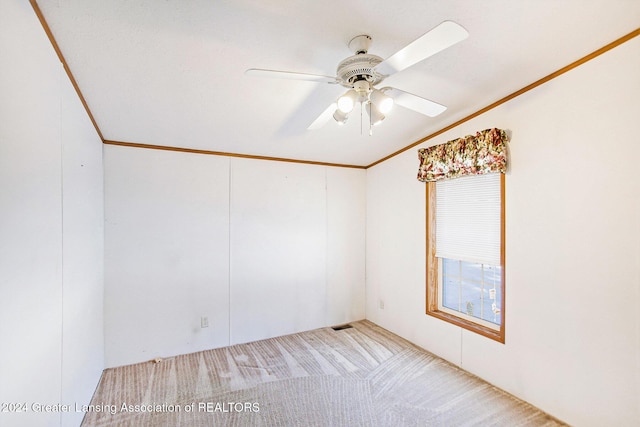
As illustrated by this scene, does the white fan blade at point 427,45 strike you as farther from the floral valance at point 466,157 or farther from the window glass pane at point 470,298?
the window glass pane at point 470,298

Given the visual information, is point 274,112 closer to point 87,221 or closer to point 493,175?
point 87,221

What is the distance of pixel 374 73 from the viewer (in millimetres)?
1591

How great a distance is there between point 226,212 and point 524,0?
3.15 meters

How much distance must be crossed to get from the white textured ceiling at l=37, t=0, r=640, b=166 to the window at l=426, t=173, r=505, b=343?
2.61 ft

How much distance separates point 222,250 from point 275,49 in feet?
7.80

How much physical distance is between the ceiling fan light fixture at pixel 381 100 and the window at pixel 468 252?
1.54 m

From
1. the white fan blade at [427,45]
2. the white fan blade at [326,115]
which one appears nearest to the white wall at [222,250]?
the white fan blade at [326,115]

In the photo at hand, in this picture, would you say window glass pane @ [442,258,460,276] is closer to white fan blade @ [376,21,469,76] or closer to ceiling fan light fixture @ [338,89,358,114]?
ceiling fan light fixture @ [338,89,358,114]

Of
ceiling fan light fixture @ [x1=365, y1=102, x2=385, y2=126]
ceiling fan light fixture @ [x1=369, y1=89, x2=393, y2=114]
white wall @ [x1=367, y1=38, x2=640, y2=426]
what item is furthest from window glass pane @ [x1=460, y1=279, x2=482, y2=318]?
ceiling fan light fixture @ [x1=369, y1=89, x2=393, y2=114]

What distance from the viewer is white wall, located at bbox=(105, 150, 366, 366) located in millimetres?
2988

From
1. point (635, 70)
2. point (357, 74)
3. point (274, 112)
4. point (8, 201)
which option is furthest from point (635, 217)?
point (8, 201)

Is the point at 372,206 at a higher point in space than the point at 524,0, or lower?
lower

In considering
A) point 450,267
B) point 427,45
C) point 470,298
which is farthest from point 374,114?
point 470,298

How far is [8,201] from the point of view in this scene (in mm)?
1189
